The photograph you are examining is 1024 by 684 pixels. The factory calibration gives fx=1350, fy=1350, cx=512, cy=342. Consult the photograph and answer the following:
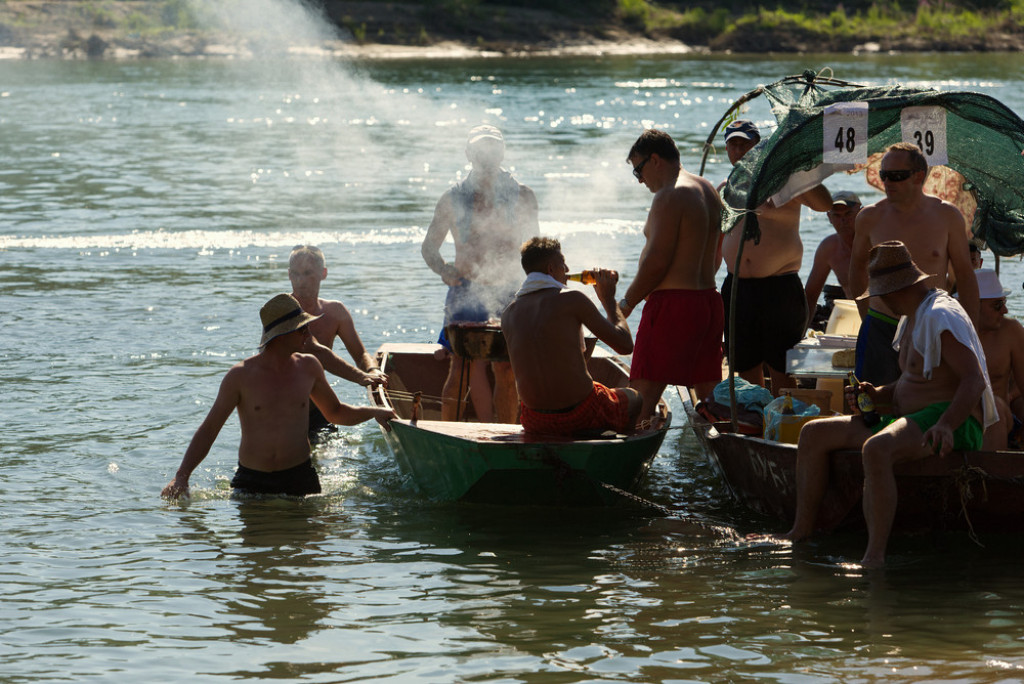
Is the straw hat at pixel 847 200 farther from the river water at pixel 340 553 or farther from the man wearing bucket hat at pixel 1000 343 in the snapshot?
the man wearing bucket hat at pixel 1000 343

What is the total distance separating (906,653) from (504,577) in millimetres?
2023

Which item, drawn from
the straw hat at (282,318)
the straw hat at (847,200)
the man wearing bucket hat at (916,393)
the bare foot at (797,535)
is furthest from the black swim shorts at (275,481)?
the straw hat at (847,200)

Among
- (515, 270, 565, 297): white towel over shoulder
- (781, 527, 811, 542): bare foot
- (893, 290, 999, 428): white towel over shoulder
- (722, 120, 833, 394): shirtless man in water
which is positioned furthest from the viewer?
(722, 120, 833, 394): shirtless man in water

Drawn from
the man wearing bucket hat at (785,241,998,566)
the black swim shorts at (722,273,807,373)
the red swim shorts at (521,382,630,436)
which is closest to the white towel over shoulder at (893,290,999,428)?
the man wearing bucket hat at (785,241,998,566)

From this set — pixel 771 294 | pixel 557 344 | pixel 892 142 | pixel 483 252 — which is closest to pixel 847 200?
pixel 892 142

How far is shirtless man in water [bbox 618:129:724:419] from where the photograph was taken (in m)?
7.40

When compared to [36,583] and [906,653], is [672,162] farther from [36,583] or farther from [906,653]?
[36,583]

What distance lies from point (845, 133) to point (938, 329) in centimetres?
172

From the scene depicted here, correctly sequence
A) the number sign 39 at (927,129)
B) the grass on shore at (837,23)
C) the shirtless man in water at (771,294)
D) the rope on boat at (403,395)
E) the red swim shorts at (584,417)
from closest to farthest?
1. the red swim shorts at (584,417)
2. the number sign 39 at (927,129)
3. the shirtless man in water at (771,294)
4. the rope on boat at (403,395)
5. the grass on shore at (837,23)

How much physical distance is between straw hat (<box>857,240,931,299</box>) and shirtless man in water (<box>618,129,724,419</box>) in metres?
1.49

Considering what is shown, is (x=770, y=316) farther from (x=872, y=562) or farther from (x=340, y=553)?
(x=340, y=553)

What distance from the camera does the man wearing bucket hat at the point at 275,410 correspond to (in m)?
6.93

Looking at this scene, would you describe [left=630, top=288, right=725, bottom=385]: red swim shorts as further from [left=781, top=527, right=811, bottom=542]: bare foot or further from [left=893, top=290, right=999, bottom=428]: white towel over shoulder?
[left=893, top=290, right=999, bottom=428]: white towel over shoulder

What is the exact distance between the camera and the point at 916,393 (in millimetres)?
6191
